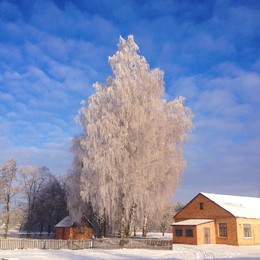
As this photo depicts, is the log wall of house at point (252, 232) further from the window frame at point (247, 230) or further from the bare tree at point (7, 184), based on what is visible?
the bare tree at point (7, 184)

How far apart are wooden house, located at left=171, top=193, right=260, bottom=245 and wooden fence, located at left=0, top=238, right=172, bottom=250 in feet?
26.1

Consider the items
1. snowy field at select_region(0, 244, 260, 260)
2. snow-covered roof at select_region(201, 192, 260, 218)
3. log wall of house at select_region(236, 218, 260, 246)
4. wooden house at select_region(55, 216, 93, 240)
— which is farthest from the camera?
wooden house at select_region(55, 216, 93, 240)

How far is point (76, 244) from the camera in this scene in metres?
31.0

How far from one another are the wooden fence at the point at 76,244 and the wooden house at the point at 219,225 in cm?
795

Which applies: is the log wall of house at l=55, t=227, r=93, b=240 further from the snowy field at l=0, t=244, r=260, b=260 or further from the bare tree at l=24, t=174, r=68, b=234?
the bare tree at l=24, t=174, r=68, b=234

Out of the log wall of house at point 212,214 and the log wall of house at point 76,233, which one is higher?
the log wall of house at point 212,214

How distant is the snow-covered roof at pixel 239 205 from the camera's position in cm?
3867

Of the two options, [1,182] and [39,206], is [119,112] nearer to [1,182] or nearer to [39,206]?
[1,182]

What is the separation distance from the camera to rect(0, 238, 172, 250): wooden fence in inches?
1188

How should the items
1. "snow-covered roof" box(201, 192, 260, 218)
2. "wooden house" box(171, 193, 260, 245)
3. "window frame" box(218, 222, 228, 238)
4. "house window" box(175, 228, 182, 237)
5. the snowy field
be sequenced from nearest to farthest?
the snowy field → "wooden house" box(171, 193, 260, 245) → "window frame" box(218, 222, 228, 238) → "snow-covered roof" box(201, 192, 260, 218) → "house window" box(175, 228, 182, 237)

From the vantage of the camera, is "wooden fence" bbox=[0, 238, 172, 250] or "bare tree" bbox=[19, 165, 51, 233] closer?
"wooden fence" bbox=[0, 238, 172, 250]

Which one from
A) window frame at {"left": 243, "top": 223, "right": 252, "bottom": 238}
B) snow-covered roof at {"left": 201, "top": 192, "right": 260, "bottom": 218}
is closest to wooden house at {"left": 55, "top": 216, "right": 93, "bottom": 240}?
snow-covered roof at {"left": 201, "top": 192, "right": 260, "bottom": 218}

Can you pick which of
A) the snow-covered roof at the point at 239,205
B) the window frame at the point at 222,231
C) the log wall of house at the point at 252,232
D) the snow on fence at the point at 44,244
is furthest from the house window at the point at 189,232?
the snow on fence at the point at 44,244

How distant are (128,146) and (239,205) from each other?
19101mm
